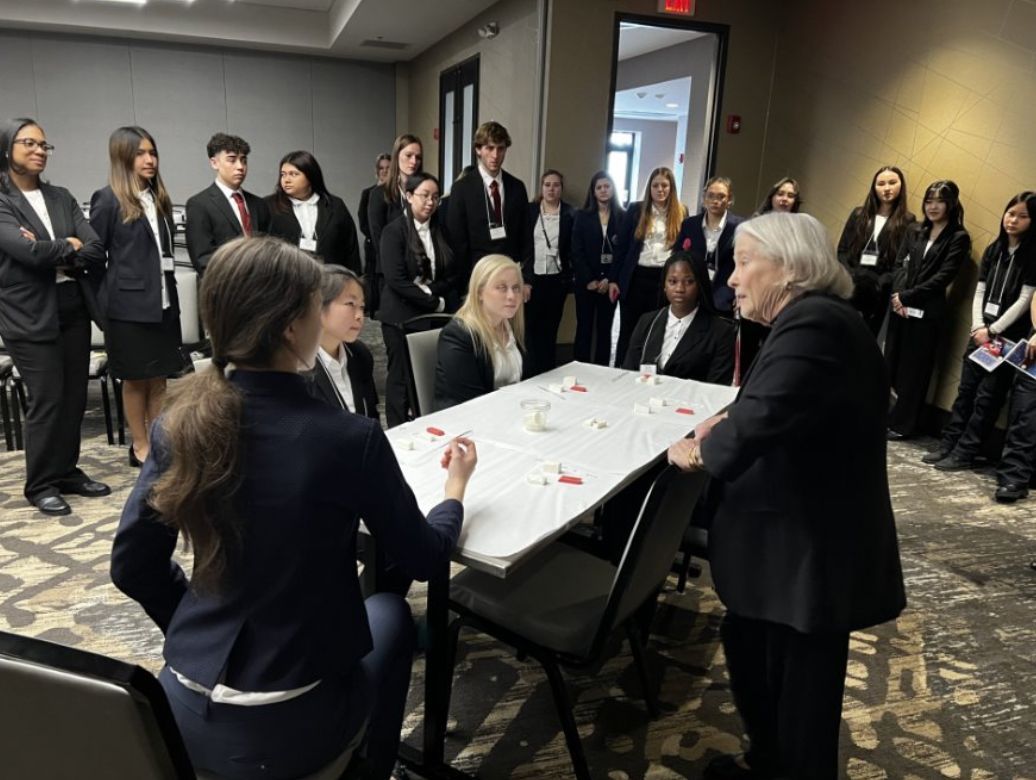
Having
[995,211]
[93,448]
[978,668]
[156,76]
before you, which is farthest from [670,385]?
[156,76]

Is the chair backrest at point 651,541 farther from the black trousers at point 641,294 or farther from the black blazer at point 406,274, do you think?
the black trousers at point 641,294

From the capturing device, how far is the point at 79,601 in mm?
2572

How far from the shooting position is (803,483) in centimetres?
145

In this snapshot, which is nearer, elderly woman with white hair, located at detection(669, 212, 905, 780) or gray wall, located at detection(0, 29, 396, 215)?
elderly woman with white hair, located at detection(669, 212, 905, 780)

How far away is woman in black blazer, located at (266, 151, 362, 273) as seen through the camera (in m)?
4.02

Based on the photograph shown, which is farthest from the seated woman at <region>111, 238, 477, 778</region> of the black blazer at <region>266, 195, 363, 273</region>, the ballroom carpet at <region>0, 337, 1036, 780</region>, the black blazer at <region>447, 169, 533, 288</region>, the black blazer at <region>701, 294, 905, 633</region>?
the black blazer at <region>447, 169, 533, 288</region>

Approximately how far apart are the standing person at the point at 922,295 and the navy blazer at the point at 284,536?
436 centimetres

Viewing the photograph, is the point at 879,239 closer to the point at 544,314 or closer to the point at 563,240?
the point at 563,240

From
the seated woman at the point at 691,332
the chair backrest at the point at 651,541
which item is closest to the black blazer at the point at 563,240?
the seated woman at the point at 691,332

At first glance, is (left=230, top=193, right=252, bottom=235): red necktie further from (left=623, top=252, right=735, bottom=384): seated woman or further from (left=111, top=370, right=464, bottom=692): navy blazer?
(left=111, top=370, right=464, bottom=692): navy blazer

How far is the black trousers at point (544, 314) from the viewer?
4969 millimetres

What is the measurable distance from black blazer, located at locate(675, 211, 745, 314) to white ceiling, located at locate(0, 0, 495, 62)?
3.52 meters

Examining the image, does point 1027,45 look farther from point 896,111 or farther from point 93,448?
point 93,448

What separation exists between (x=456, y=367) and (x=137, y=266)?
1731mm
